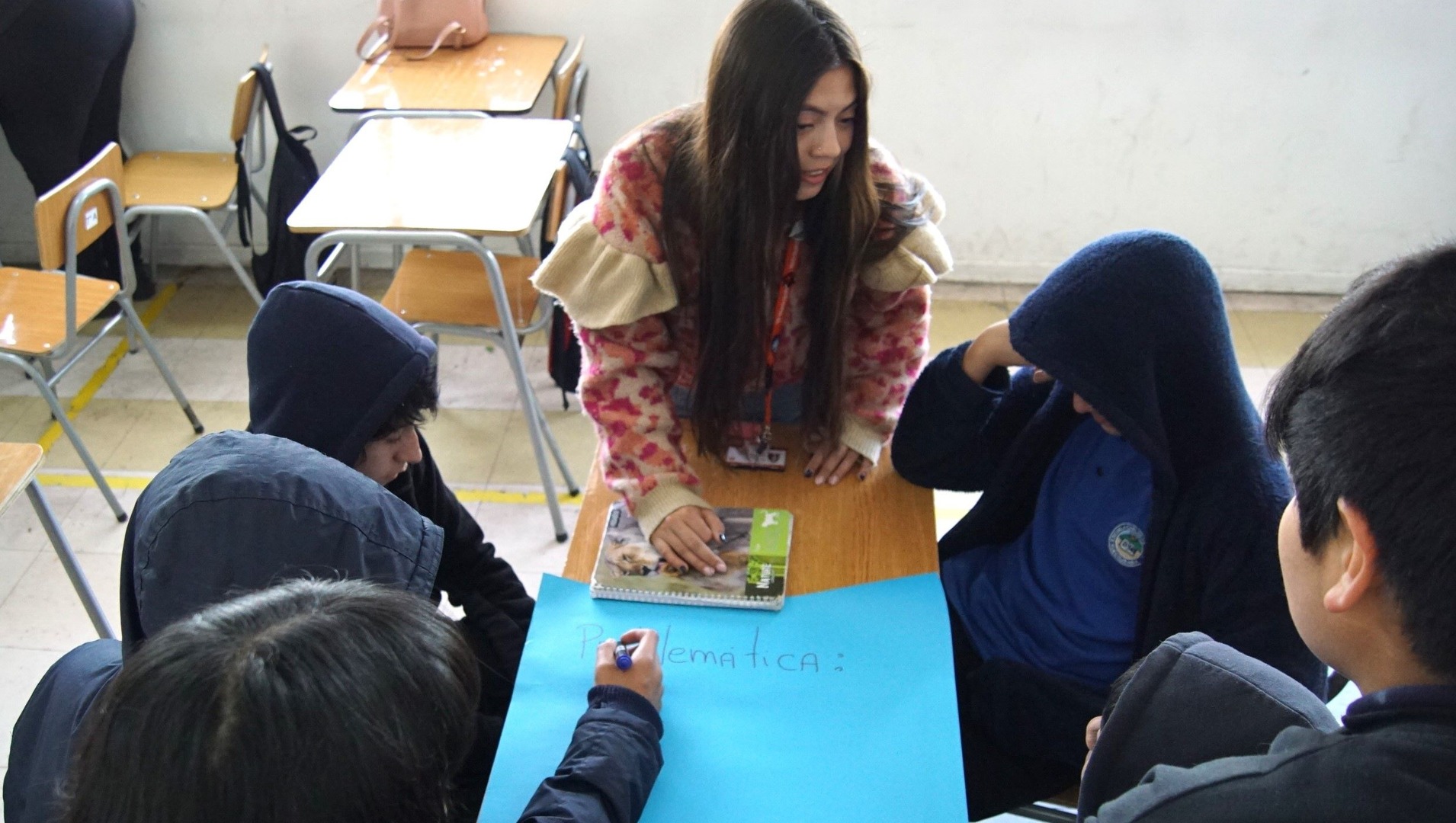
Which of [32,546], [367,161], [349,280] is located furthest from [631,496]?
[349,280]

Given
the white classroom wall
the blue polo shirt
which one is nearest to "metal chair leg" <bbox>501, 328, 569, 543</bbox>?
the blue polo shirt

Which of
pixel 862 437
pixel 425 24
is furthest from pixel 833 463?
pixel 425 24

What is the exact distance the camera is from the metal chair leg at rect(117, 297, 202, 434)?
267 centimetres

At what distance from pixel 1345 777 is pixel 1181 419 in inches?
23.9

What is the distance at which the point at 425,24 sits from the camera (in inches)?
122

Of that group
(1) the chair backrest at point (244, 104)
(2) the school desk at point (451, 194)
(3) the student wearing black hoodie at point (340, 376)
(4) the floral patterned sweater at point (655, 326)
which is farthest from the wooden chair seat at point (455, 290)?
(3) the student wearing black hoodie at point (340, 376)

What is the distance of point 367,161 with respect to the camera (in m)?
2.45

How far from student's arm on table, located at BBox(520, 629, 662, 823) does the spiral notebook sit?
0.42 ft

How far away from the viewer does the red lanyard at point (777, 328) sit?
1508 mm

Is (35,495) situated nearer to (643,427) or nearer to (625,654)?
(643,427)

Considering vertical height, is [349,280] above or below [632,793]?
below

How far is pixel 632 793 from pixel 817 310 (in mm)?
743

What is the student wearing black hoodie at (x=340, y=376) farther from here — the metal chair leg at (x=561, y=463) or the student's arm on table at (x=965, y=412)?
the metal chair leg at (x=561, y=463)

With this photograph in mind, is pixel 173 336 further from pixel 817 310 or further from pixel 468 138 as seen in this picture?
pixel 817 310
